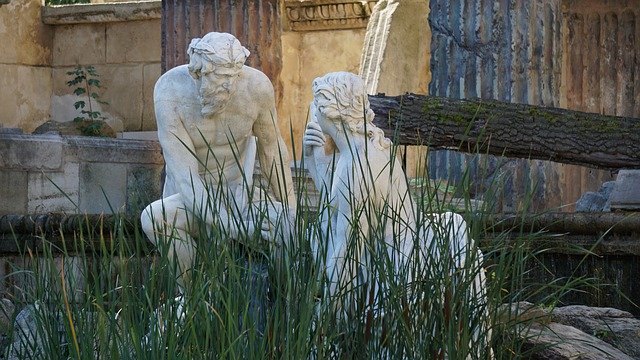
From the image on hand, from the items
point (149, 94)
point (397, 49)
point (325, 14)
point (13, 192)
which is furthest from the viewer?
point (149, 94)

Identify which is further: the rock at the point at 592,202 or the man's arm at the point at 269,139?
the rock at the point at 592,202

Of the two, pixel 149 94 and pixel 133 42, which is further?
pixel 133 42

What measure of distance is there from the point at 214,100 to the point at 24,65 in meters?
8.29

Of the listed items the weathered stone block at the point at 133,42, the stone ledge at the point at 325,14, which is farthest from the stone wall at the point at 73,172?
the weathered stone block at the point at 133,42

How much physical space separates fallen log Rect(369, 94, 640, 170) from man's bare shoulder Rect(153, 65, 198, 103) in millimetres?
2202

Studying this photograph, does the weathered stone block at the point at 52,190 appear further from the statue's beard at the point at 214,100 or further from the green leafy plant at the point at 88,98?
the statue's beard at the point at 214,100

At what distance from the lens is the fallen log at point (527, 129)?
11250 mm

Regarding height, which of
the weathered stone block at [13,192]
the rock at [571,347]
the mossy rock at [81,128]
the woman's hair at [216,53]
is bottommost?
the rock at [571,347]

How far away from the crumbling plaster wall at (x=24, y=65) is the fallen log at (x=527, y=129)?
6151 mm

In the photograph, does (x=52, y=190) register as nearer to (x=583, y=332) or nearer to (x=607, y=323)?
(x=607, y=323)

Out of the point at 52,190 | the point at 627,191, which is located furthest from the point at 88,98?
the point at 627,191

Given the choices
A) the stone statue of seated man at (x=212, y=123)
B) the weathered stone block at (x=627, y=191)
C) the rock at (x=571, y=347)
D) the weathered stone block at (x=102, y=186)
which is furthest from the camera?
the weathered stone block at (x=102, y=186)

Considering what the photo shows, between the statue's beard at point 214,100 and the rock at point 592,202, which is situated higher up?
the statue's beard at point 214,100

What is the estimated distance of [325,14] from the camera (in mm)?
15969
